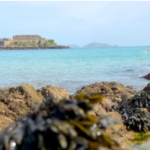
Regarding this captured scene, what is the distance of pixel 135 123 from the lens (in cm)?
830

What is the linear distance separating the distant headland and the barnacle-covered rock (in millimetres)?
163582

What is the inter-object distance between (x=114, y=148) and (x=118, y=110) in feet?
21.7

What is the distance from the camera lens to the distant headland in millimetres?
164250

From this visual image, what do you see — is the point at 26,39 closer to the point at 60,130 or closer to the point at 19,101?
the point at 19,101

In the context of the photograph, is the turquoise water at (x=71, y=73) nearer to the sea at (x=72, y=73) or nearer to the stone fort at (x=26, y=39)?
the sea at (x=72, y=73)

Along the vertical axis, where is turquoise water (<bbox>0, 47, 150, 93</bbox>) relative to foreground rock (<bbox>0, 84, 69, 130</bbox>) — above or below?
below

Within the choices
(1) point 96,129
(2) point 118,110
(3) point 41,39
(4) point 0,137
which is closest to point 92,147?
(1) point 96,129

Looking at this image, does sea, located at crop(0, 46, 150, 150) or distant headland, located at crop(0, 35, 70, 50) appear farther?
distant headland, located at crop(0, 35, 70, 50)

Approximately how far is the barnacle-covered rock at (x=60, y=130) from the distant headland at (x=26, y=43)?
163582mm

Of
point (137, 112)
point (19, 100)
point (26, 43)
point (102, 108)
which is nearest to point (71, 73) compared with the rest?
point (137, 112)

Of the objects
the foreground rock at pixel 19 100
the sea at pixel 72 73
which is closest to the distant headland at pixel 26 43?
the sea at pixel 72 73

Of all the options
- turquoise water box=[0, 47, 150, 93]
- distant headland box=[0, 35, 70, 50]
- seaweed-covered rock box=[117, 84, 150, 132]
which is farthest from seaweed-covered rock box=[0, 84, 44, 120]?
distant headland box=[0, 35, 70, 50]

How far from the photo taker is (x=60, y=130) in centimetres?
245

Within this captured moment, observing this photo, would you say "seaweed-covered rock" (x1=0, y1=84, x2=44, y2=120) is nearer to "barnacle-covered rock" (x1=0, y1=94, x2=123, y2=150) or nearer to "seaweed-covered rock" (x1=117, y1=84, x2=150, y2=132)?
"seaweed-covered rock" (x1=117, y1=84, x2=150, y2=132)
